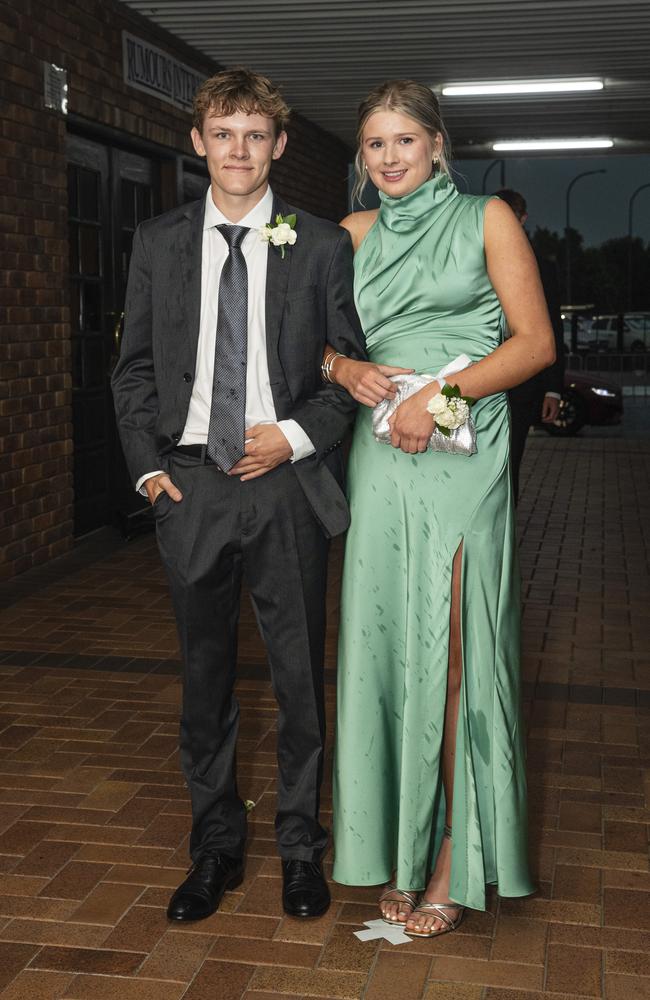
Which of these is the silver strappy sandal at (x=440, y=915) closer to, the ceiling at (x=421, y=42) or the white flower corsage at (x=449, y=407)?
the white flower corsage at (x=449, y=407)

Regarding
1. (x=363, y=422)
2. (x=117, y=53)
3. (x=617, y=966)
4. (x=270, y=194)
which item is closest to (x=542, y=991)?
(x=617, y=966)

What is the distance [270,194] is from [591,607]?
437 cm

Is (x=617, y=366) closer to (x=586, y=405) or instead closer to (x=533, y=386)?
(x=586, y=405)

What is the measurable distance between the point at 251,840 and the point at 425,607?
3.58 ft

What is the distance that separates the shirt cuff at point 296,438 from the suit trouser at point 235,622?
3.1 inches

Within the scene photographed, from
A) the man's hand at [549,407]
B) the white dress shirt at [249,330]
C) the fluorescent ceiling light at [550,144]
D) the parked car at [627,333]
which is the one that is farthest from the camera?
the parked car at [627,333]

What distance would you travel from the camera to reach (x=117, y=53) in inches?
355

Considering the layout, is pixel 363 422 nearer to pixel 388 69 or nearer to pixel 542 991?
pixel 542 991

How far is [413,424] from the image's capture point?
3080 millimetres

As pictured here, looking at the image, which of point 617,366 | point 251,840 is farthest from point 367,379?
point 617,366

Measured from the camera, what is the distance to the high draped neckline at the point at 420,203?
122 inches

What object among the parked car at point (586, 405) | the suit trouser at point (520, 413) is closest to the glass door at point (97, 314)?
the suit trouser at point (520, 413)

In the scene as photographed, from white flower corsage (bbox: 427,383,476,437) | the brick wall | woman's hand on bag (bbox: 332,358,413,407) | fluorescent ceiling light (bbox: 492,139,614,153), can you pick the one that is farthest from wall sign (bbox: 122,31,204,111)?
fluorescent ceiling light (bbox: 492,139,614,153)

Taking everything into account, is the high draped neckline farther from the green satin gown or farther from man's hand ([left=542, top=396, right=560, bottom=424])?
man's hand ([left=542, top=396, right=560, bottom=424])
